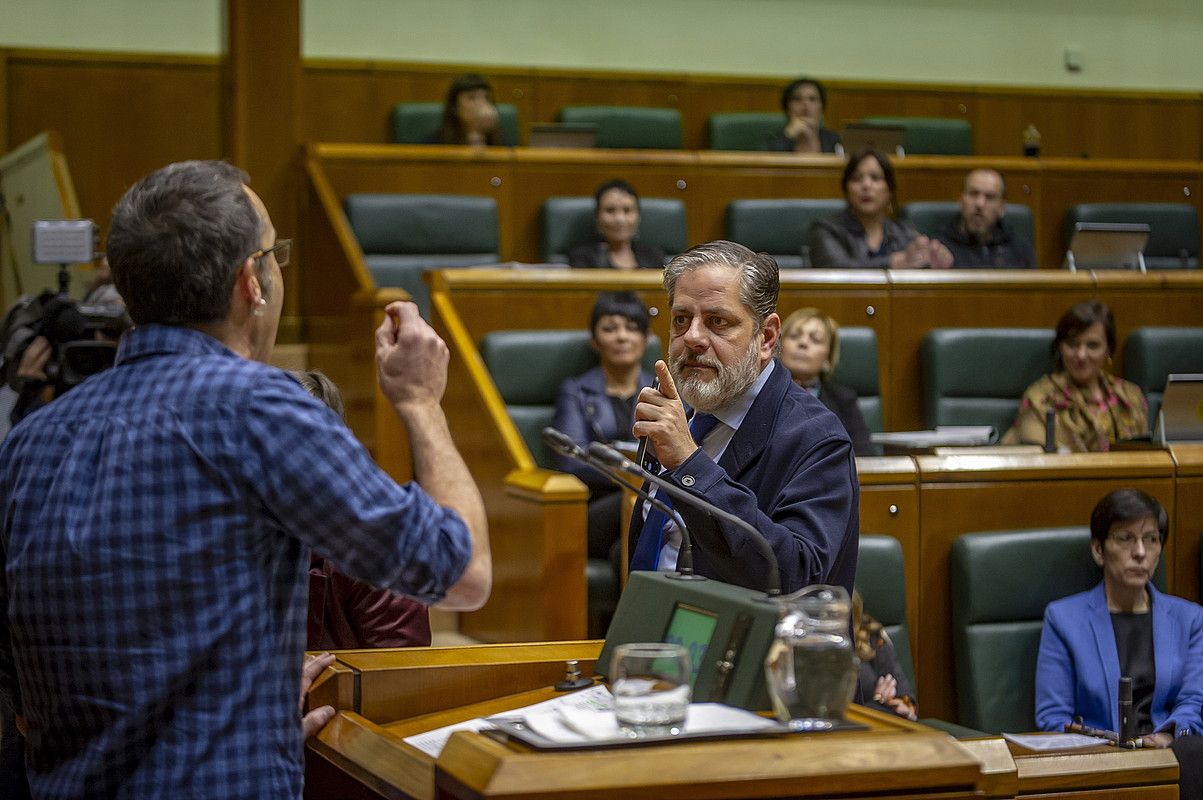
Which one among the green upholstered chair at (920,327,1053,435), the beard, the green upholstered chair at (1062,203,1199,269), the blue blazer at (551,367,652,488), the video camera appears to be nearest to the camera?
the beard

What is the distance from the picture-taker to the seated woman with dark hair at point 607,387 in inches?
138

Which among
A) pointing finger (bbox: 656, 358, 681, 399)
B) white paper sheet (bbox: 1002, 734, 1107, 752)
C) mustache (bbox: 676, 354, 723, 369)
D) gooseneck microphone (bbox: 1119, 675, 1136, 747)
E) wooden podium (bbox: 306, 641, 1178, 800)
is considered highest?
mustache (bbox: 676, 354, 723, 369)

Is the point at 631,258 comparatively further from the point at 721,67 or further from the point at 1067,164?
the point at 721,67

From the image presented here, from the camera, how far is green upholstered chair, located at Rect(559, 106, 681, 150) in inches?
239

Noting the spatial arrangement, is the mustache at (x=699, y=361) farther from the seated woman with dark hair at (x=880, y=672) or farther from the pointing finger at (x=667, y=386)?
the seated woman with dark hair at (x=880, y=672)

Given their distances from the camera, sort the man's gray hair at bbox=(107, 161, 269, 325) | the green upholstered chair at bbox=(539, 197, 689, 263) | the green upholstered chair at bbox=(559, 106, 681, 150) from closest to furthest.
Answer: the man's gray hair at bbox=(107, 161, 269, 325) → the green upholstered chair at bbox=(539, 197, 689, 263) → the green upholstered chair at bbox=(559, 106, 681, 150)

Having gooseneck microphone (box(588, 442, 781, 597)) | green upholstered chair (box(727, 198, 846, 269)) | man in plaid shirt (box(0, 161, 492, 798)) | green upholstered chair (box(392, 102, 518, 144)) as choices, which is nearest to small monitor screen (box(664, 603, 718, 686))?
gooseneck microphone (box(588, 442, 781, 597))

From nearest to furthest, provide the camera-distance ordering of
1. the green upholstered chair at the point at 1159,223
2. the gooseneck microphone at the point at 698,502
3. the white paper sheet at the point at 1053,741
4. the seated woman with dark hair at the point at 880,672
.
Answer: the gooseneck microphone at the point at 698,502 → the white paper sheet at the point at 1053,741 → the seated woman with dark hair at the point at 880,672 → the green upholstered chair at the point at 1159,223

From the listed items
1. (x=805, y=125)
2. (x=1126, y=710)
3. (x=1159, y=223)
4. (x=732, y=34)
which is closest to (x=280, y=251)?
(x=1126, y=710)

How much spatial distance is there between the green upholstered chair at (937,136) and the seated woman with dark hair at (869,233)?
1.89 m

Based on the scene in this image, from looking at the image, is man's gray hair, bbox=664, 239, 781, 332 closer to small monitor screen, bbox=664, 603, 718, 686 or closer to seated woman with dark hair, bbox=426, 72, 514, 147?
small monitor screen, bbox=664, 603, 718, 686

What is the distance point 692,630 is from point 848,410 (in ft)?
8.02

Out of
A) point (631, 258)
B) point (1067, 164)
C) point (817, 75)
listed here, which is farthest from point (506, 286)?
point (817, 75)

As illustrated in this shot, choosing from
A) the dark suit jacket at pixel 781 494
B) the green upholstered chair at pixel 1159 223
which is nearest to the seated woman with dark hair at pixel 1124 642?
the dark suit jacket at pixel 781 494
